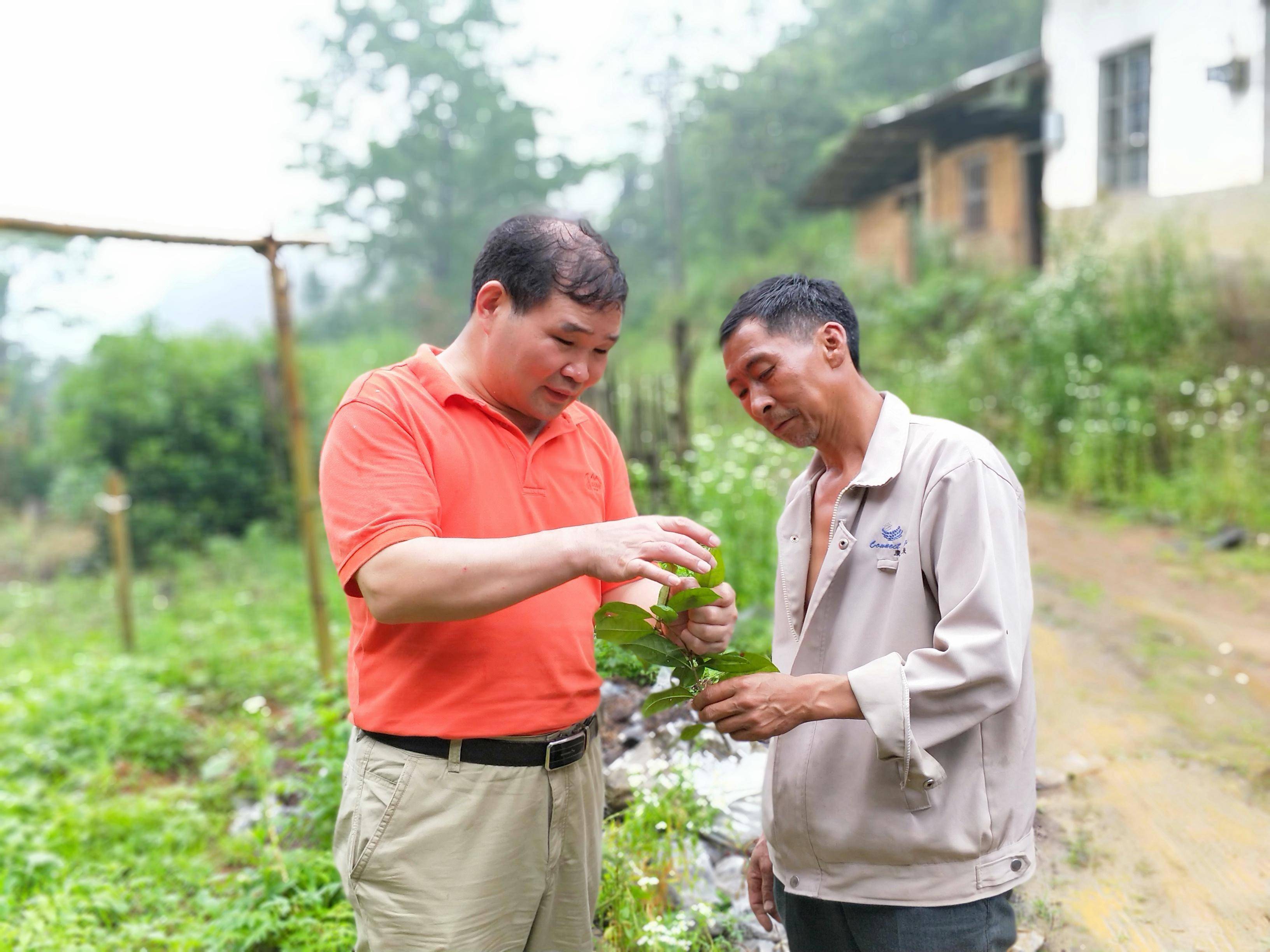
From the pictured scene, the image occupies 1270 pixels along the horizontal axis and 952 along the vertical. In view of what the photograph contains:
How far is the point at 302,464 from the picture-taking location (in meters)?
4.97

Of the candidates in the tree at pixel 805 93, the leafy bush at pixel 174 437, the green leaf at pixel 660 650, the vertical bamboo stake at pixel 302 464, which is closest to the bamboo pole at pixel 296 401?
the vertical bamboo stake at pixel 302 464

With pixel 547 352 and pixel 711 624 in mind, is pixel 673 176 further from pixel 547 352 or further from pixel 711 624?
pixel 711 624

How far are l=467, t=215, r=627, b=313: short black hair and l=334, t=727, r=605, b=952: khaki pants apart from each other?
90 centimetres

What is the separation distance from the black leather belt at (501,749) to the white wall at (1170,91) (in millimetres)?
10244

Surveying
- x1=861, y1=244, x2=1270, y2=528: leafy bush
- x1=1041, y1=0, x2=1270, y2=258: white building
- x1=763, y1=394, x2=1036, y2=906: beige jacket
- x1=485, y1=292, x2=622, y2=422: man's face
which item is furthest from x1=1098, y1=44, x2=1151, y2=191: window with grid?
x1=485, y1=292, x2=622, y2=422: man's face

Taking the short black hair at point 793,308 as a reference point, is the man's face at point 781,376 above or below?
below

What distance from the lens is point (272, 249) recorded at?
4.27 metres

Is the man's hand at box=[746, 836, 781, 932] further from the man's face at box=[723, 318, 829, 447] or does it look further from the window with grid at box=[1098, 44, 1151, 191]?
the window with grid at box=[1098, 44, 1151, 191]

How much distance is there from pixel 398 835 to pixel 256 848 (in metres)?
2.44

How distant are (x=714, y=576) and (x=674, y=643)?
0.17 meters

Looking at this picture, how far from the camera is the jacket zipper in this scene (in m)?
1.85

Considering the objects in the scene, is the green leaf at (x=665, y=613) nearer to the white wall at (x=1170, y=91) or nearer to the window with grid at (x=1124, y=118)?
the white wall at (x=1170, y=91)

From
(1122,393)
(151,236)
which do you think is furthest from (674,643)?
(1122,393)

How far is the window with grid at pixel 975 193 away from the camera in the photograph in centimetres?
1533
